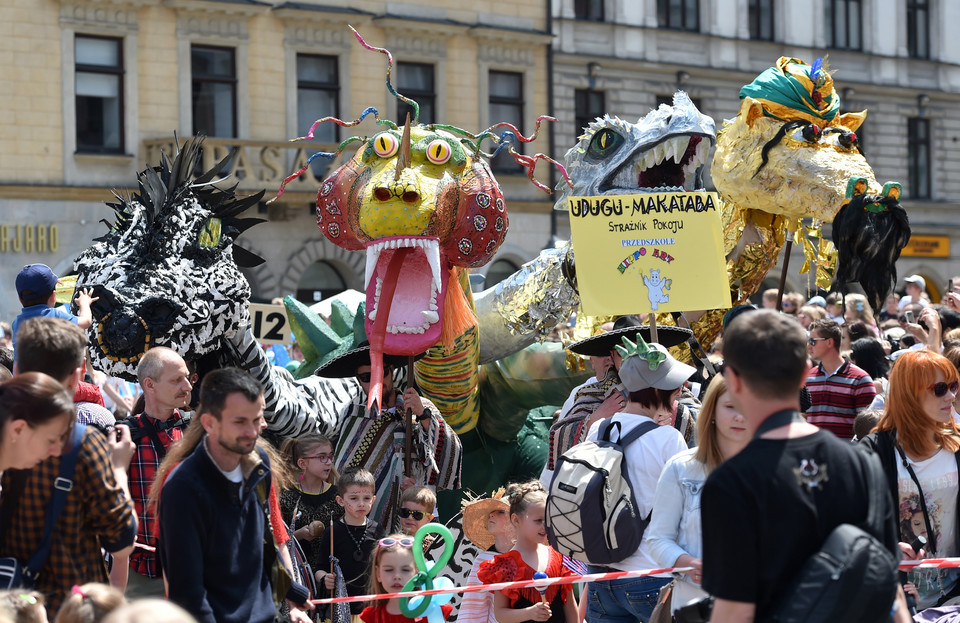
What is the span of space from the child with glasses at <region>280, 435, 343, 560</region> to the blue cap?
145 centimetres

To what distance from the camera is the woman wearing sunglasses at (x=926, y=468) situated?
4719 mm

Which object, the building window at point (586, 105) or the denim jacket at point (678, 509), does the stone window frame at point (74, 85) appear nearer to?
the building window at point (586, 105)

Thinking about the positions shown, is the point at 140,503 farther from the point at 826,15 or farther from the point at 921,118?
the point at 921,118

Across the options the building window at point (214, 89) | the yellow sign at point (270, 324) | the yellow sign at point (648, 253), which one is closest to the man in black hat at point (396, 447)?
the yellow sign at point (648, 253)

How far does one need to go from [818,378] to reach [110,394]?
495 cm

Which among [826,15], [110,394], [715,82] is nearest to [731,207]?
[110,394]

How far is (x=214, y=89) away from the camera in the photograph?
74.1 feet

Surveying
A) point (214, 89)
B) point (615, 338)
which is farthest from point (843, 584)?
point (214, 89)

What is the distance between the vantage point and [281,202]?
22672 millimetres

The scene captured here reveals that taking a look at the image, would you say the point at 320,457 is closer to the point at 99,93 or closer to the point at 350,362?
the point at 350,362

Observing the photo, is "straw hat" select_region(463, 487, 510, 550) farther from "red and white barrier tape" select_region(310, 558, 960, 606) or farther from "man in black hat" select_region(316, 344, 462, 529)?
"man in black hat" select_region(316, 344, 462, 529)

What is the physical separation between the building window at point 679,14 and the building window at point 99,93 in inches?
458

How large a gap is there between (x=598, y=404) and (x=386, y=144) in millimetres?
1698

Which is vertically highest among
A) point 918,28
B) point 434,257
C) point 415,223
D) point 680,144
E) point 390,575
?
point 918,28
